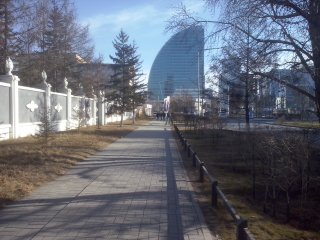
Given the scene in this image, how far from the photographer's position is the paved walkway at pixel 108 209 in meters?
6.96

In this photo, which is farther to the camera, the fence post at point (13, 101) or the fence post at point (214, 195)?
the fence post at point (13, 101)

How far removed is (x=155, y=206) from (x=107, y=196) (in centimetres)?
132

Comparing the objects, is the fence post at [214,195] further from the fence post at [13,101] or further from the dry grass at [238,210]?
the fence post at [13,101]

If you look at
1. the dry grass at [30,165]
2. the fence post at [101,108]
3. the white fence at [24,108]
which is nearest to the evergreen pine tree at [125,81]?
the fence post at [101,108]

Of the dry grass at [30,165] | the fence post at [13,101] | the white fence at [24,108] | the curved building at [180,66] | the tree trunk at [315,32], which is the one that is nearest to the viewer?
the dry grass at [30,165]

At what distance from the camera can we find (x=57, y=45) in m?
38.3

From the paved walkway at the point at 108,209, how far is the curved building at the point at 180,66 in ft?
12.0

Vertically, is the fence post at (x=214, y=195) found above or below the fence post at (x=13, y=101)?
below

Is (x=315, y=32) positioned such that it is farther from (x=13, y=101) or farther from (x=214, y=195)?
(x=13, y=101)

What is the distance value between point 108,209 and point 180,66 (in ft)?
170

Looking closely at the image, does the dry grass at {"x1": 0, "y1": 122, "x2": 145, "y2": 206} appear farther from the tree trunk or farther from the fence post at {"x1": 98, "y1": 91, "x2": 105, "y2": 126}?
the fence post at {"x1": 98, "y1": 91, "x2": 105, "y2": 126}

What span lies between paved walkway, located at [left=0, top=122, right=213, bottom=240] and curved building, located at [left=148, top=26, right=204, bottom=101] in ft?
12.0

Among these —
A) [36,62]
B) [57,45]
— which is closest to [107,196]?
[36,62]

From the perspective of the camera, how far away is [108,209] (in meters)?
8.49
